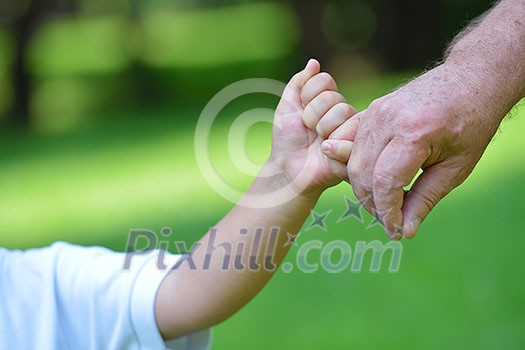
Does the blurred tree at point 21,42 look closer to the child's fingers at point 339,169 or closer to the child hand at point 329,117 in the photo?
the child hand at point 329,117

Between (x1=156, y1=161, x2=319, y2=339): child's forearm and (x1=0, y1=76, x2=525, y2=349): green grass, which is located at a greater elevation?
(x1=156, y1=161, x2=319, y2=339): child's forearm

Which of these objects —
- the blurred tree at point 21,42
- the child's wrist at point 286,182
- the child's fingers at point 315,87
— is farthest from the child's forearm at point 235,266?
the blurred tree at point 21,42

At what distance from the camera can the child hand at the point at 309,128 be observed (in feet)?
7.45

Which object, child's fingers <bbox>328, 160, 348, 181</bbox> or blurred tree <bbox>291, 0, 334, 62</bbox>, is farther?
blurred tree <bbox>291, 0, 334, 62</bbox>

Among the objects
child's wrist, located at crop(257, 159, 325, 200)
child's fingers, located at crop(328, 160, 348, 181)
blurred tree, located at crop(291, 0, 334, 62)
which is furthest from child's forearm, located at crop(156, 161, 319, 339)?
blurred tree, located at crop(291, 0, 334, 62)

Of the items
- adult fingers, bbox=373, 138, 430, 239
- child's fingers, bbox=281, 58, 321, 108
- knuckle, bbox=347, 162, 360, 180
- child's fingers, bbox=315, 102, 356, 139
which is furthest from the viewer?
child's fingers, bbox=281, 58, 321, 108

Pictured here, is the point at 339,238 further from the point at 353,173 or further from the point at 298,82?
the point at 353,173

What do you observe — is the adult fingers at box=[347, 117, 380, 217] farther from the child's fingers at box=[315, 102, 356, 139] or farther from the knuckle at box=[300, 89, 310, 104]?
the knuckle at box=[300, 89, 310, 104]

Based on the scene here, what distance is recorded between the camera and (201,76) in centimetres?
1978

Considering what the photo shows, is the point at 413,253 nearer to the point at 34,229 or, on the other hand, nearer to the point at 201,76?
the point at 34,229

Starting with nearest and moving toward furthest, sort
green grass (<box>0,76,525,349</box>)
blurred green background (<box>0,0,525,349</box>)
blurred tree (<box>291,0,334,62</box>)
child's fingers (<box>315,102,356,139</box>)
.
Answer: child's fingers (<box>315,102,356,139</box>) → green grass (<box>0,76,525,349</box>) → blurred green background (<box>0,0,525,349</box>) → blurred tree (<box>291,0,334,62</box>)

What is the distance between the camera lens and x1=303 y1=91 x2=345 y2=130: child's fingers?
90.3 inches

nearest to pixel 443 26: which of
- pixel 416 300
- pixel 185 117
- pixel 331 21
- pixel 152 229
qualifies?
pixel 331 21

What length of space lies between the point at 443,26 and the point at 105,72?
24.2 feet
